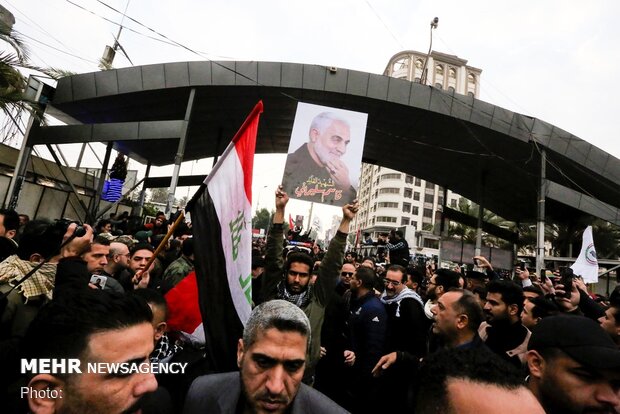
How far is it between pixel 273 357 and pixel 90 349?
76 cm

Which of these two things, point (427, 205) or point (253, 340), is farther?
point (427, 205)

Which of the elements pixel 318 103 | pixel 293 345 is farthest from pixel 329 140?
pixel 318 103

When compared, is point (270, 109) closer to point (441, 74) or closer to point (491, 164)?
point (491, 164)

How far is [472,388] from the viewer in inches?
43.1

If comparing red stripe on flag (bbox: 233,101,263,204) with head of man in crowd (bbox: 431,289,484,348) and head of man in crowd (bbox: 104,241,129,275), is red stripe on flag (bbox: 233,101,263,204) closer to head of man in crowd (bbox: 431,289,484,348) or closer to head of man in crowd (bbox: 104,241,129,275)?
head of man in crowd (bbox: 431,289,484,348)

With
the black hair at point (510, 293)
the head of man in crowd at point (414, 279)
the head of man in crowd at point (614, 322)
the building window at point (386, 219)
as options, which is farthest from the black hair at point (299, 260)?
the building window at point (386, 219)

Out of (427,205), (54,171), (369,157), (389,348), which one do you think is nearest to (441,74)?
(427,205)

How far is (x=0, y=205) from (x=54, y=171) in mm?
3448

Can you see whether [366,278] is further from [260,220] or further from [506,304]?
[260,220]

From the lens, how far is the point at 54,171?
1388 centimetres

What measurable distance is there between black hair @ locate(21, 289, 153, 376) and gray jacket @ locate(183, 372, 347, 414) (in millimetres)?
599

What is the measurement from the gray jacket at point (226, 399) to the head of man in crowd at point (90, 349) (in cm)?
38

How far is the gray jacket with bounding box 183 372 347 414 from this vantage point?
1574 millimetres

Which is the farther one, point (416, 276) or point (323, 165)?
point (323, 165)
